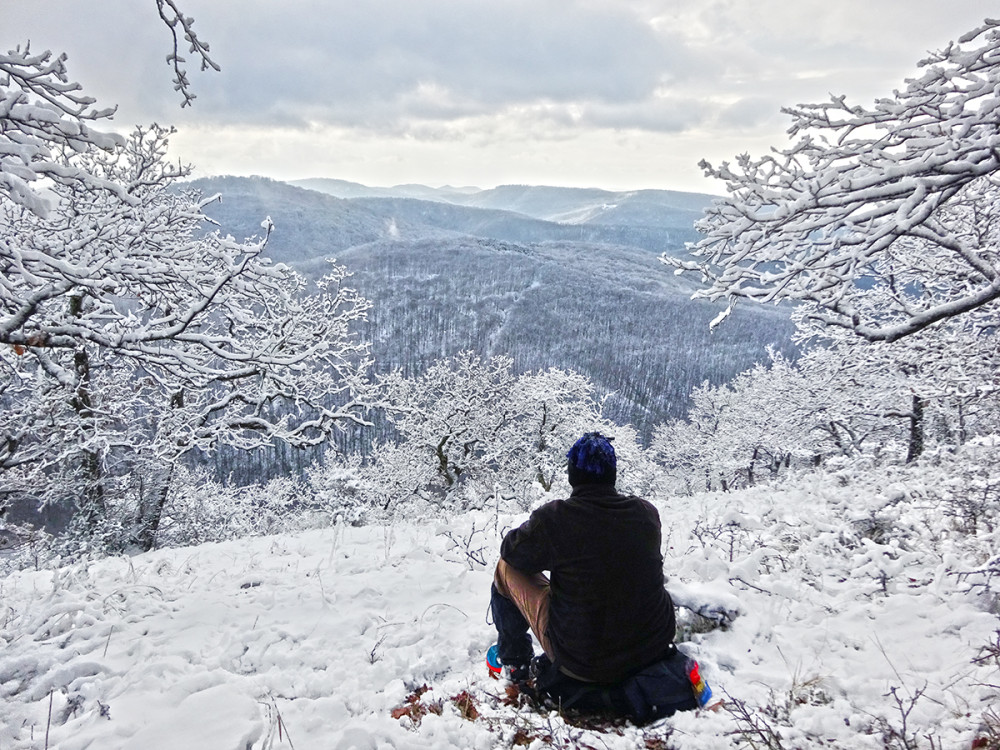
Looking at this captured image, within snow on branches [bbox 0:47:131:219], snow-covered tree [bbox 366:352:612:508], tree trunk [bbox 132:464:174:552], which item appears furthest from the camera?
snow-covered tree [bbox 366:352:612:508]

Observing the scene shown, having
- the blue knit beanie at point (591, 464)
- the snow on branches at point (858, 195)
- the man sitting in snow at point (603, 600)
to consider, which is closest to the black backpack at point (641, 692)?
the man sitting in snow at point (603, 600)

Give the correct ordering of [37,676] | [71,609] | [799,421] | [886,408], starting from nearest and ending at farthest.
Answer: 1. [37,676]
2. [71,609]
3. [886,408]
4. [799,421]

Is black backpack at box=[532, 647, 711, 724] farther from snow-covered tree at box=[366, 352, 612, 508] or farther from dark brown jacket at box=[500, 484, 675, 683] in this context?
snow-covered tree at box=[366, 352, 612, 508]

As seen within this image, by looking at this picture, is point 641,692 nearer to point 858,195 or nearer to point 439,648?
point 439,648

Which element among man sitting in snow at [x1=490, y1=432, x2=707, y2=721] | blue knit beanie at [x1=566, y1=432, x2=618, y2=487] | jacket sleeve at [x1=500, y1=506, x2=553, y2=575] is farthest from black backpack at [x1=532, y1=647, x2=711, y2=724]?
blue knit beanie at [x1=566, y1=432, x2=618, y2=487]

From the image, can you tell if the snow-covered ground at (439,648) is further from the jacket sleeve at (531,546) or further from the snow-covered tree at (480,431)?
the snow-covered tree at (480,431)

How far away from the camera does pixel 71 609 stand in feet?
14.5

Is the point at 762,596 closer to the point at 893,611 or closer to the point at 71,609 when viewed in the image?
the point at 893,611

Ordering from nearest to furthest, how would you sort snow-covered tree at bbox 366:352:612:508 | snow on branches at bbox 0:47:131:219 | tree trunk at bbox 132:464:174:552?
snow on branches at bbox 0:47:131:219
tree trunk at bbox 132:464:174:552
snow-covered tree at bbox 366:352:612:508

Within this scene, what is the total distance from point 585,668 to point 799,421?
2259cm

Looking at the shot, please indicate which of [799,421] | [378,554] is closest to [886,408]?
[799,421]

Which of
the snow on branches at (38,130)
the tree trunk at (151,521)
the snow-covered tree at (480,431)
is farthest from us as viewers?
the snow-covered tree at (480,431)

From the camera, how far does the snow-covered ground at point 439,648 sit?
115 inches

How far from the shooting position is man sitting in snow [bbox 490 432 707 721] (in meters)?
3.02
